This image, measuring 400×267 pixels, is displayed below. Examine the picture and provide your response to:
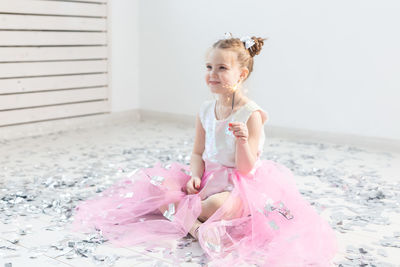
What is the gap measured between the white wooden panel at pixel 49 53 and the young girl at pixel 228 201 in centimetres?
186

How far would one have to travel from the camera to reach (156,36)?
431 cm

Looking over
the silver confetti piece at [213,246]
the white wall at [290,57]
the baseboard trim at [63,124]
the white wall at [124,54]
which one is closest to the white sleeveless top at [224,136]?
the silver confetti piece at [213,246]

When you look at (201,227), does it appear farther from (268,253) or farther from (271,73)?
(271,73)

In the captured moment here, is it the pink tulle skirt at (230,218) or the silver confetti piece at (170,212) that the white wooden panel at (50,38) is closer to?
the pink tulle skirt at (230,218)

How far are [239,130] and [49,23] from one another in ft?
8.23

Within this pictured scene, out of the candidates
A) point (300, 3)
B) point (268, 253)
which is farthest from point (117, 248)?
point (300, 3)

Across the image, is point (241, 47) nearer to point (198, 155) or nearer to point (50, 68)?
point (198, 155)

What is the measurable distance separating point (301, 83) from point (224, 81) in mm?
1934

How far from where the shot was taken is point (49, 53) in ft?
12.1

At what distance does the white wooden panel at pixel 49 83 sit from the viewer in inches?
137

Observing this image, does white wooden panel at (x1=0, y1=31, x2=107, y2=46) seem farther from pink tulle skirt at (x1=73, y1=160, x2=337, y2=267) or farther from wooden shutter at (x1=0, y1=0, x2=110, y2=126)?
pink tulle skirt at (x1=73, y1=160, x2=337, y2=267)

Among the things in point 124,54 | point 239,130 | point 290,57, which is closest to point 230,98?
point 239,130

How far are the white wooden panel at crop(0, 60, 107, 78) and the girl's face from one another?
84.6 inches

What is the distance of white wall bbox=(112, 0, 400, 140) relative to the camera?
3.25 meters
